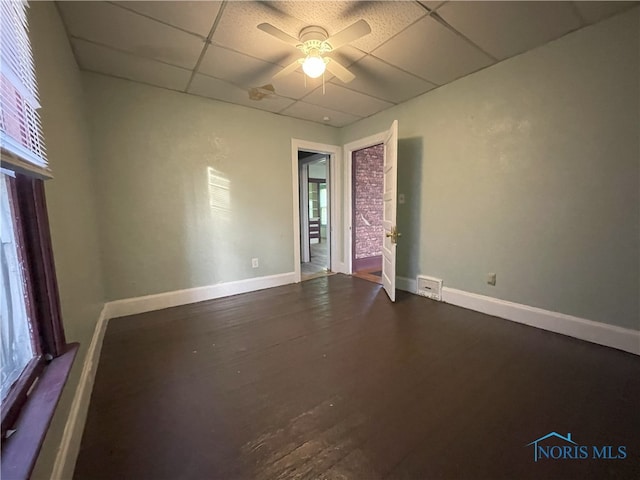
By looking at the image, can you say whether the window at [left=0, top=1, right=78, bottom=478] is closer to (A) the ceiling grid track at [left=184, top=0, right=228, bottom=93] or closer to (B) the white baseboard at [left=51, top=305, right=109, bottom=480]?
(B) the white baseboard at [left=51, top=305, right=109, bottom=480]

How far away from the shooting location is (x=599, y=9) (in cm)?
186

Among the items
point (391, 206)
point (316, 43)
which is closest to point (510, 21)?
point (316, 43)

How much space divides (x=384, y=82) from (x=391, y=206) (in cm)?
137

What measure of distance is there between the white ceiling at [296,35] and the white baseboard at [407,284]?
2353 millimetres

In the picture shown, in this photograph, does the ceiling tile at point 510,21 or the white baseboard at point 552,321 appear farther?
the white baseboard at point 552,321

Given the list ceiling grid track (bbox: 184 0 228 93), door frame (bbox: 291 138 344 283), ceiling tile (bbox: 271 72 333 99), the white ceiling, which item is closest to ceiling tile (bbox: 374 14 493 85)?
the white ceiling

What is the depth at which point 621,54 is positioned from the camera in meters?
1.92

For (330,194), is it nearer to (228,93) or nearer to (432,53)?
(228,93)

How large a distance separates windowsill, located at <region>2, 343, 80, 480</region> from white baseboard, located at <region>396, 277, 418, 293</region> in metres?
3.33

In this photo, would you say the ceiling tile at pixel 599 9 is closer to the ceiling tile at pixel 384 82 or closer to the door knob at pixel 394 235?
the ceiling tile at pixel 384 82

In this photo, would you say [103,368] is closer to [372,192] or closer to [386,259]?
[386,259]

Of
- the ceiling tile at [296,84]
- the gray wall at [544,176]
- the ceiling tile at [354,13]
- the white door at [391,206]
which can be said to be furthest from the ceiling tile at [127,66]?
the gray wall at [544,176]

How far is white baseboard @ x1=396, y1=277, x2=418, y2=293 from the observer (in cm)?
353

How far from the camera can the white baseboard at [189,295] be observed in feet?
9.43
